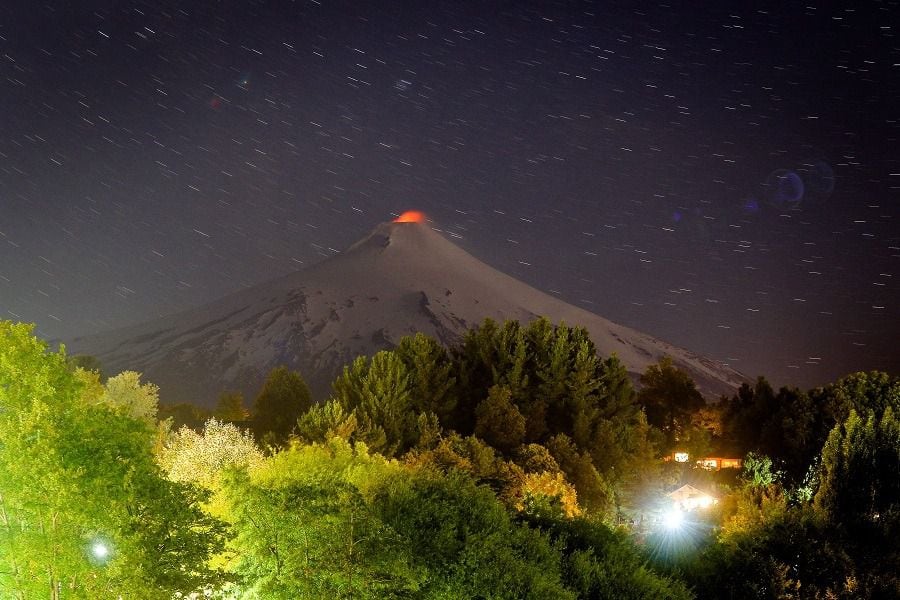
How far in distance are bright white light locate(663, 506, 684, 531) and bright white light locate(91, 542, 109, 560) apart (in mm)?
26534

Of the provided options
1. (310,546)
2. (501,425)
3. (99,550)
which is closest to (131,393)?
(501,425)

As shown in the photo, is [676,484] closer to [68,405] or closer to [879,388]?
[879,388]

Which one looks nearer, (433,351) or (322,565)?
(322,565)

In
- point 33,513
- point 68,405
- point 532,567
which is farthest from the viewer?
point 532,567

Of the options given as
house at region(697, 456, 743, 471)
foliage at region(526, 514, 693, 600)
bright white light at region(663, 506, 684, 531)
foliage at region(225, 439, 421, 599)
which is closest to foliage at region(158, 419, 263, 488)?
foliage at region(526, 514, 693, 600)

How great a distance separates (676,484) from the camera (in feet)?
172

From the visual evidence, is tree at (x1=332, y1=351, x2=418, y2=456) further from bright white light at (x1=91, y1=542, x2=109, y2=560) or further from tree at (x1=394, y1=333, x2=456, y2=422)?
bright white light at (x1=91, y1=542, x2=109, y2=560)

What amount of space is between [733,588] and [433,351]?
2899 centimetres

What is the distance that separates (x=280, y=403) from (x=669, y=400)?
34574 millimetres

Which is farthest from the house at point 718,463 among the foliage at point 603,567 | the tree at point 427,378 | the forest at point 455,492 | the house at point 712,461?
the foliage at point 603,567

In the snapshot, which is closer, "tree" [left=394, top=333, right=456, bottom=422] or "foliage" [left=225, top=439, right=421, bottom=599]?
"foliage" [left=225, top=439, right=421, bottom=599]

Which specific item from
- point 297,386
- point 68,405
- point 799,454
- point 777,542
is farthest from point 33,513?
point 297,386

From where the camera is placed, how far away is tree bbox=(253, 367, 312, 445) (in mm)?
72062

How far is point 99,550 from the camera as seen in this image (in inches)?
765
